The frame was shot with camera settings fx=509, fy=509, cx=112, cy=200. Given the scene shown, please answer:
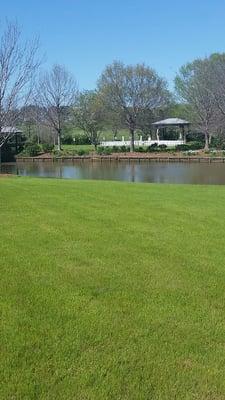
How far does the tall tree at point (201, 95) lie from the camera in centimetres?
6662

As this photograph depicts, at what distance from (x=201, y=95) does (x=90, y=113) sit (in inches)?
641

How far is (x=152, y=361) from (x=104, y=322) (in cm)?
68

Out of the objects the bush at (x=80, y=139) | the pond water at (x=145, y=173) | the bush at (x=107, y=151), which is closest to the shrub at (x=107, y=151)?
the bush at (x=107, y=151)

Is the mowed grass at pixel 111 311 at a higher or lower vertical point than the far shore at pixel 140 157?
lower

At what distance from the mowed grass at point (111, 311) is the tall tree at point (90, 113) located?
67.3 metres

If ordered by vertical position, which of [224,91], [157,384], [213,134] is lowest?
[157,384]

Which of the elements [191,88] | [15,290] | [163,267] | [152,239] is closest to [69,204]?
[152,239]

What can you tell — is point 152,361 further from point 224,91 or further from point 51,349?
point 224,91

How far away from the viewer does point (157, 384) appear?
3.35 m

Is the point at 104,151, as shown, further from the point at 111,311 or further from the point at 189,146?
the point at 111,311

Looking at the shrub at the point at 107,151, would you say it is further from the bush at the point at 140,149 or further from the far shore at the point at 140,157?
the bush at the point at 140,149

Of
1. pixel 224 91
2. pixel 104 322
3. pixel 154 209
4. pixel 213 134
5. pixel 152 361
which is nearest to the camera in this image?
pixel 152 361

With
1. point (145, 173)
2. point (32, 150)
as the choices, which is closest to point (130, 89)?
point (32, 150)

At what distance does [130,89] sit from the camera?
71.4 metres
